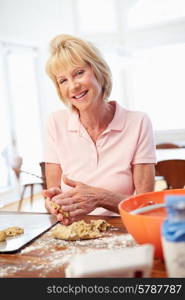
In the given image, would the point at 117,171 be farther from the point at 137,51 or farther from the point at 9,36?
the point at 137,51

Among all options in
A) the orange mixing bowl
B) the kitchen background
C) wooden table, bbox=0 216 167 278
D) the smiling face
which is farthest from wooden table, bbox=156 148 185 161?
the orange mixing bowl

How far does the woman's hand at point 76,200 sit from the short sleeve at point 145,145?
1.02 ft

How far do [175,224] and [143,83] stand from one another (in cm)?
661

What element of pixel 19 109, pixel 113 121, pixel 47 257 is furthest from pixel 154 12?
pixel 47 257

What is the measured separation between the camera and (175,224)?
710 mm

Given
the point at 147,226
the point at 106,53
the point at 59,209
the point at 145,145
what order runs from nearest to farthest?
the point at 147,226 → the point at 59,209 → the point at 145,145 → the point at 106,53

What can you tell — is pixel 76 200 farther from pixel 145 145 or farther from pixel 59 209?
pixel 145 145

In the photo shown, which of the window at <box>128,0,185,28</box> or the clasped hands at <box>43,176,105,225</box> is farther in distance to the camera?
the window at <box>128,0,185,28</box>

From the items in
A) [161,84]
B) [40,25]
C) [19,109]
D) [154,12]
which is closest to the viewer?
[19,109]

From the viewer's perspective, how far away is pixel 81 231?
1.16 m

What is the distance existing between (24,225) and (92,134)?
1.79ft

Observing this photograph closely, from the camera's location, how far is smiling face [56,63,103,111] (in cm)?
156

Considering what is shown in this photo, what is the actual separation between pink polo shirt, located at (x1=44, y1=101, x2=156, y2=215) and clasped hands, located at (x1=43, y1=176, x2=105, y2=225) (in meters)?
0.19

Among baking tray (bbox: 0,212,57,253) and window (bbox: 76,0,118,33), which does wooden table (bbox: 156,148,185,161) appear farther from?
window (bbox: 76,0,118,33)
